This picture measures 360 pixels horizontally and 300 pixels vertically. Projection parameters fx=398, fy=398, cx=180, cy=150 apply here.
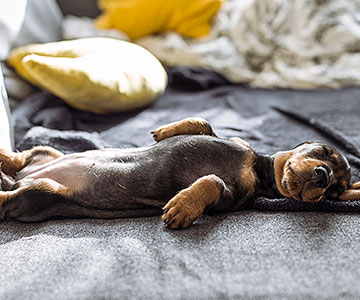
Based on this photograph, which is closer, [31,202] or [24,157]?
[31,202]

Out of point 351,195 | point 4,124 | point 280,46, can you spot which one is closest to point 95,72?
point 4,124

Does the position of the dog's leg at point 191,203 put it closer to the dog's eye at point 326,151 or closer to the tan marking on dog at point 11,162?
the dog's eye at point 326,151

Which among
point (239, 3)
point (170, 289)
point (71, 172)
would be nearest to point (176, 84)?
point (239, 3)

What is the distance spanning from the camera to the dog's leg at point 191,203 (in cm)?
103

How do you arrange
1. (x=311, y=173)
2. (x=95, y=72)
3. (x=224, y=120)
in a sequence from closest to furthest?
(x=311, y=173) → (x=95, y=72) → (x=224, y=120)

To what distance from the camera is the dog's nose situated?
1113 mm

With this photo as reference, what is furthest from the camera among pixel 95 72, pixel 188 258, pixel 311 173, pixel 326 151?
pixel 95 72

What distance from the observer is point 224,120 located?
1.67 metres

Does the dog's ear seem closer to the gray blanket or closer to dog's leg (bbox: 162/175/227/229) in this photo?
the gray blanket

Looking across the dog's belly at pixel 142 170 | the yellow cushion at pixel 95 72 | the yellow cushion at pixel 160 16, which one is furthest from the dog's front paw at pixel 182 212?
the yellow cushion at pixel 160 16

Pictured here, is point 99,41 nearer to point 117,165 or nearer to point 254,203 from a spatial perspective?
point 117,165

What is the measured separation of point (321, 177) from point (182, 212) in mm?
409

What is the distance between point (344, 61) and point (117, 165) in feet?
4.75

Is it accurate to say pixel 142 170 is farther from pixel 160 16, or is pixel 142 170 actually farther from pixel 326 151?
pixel 160 16
